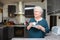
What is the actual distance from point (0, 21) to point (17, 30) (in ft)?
1.45

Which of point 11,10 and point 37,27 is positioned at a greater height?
point 11,10

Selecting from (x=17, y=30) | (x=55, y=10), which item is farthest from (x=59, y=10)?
(x=17, y=30)

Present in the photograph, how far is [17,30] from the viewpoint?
337 centimetres

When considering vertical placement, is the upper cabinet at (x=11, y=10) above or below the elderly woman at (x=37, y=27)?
above

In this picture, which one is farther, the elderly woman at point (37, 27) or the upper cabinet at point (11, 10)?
the upper cabinet at point (11, 10)

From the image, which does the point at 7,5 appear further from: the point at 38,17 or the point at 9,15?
the point at 38,17

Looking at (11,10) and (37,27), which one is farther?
(11,10)

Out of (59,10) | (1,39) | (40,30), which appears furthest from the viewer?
(1,39)

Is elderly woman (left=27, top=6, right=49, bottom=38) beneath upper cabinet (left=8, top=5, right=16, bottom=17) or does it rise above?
beneath

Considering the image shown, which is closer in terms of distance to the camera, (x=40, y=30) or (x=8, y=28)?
(x=40, y=30)

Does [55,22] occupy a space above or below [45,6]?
below

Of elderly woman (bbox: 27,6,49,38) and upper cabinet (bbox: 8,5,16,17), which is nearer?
elderly woman (bbox: 27,6,49,38)

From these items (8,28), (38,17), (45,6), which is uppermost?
(45,6)

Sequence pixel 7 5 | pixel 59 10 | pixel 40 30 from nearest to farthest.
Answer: pixel 40 30, pixel 59 10, pixel 7 5
